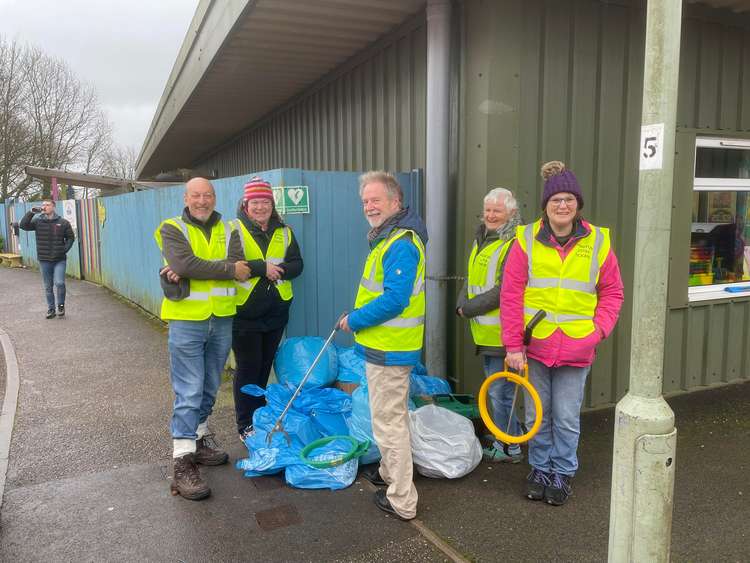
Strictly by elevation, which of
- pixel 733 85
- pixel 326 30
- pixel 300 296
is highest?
pixel 326 30

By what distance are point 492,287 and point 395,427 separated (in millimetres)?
1096

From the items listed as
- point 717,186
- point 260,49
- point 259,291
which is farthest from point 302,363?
point 717,186

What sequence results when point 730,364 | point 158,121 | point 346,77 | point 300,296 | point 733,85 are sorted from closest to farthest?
point 300,296 → point 733,85 → point 730,364 → point 346,77 → point 158,121

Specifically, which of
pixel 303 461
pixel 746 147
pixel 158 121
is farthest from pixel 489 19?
pixel 158 121

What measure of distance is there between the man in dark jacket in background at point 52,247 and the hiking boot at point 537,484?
312 inches

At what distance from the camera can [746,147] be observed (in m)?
5.46

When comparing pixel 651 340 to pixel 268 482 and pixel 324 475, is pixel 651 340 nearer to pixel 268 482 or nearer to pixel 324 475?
pixel 324 475

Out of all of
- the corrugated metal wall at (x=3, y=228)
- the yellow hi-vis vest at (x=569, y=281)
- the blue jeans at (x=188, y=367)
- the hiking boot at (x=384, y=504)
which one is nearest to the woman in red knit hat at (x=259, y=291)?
the blue jeans at (x=188, y=367)

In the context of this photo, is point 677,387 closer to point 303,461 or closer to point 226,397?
point 303,461

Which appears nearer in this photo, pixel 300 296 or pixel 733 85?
pixel 300 296

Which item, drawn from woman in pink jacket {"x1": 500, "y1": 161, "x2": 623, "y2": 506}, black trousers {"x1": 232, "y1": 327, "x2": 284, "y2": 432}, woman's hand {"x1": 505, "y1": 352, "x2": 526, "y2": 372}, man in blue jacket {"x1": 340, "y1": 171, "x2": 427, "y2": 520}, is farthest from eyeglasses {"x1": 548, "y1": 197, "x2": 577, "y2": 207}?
black trousers {"x1": 232, "y1": 327, "x2": 284, "y2": 432}

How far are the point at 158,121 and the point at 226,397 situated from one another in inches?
334

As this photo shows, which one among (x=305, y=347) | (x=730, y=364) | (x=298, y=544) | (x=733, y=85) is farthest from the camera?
(x=730, y=364)

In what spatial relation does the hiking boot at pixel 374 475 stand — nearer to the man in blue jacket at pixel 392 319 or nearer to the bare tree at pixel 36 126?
the man in blue jacket at pixel 392 319
